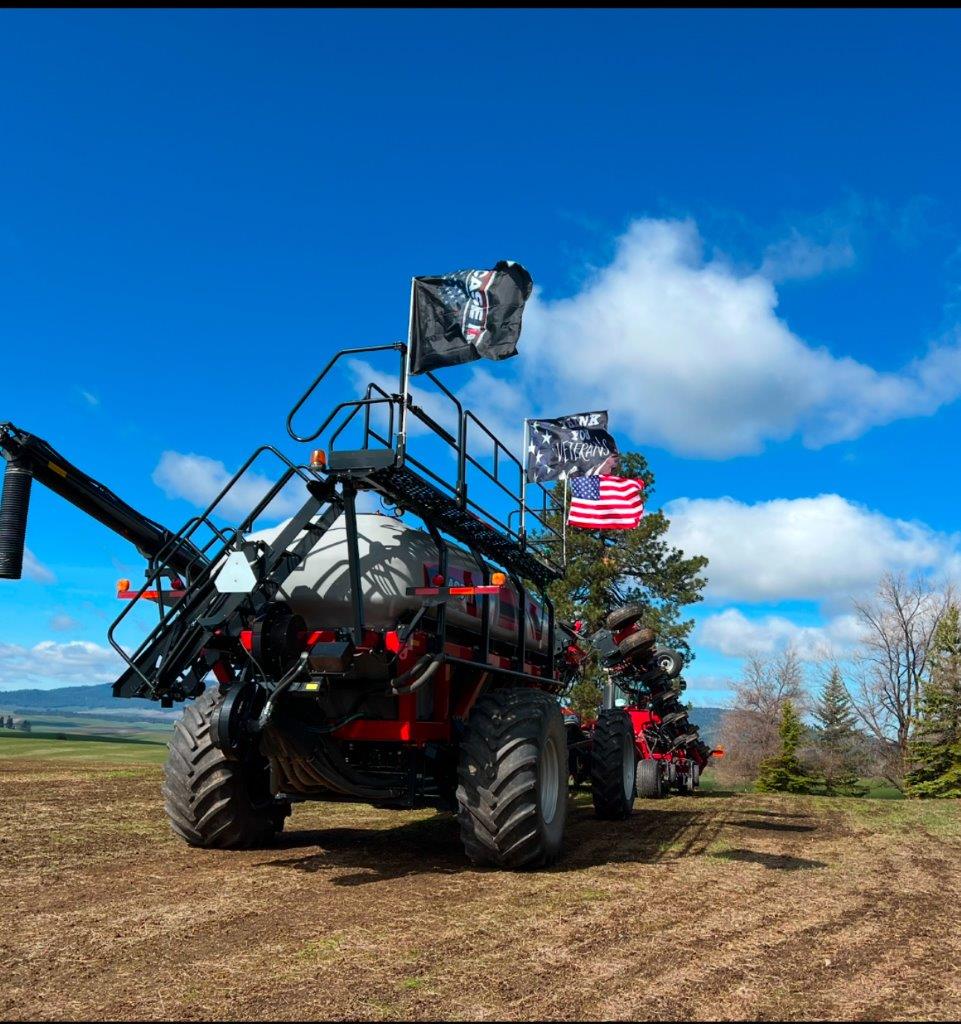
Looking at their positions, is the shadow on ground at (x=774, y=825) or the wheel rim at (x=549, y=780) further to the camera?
the shadow on ground at (x=774, y=825)

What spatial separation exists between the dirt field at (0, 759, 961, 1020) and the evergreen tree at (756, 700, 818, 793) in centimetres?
2946

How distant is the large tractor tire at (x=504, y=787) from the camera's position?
7.70m

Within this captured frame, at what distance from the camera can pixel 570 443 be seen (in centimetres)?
1816

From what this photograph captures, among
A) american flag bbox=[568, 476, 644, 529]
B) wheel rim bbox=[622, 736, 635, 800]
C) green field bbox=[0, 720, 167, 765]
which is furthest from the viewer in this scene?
green field bbox=[0, 720, 167, 765]

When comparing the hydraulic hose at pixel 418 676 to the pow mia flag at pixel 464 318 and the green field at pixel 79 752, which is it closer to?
the pow mia flag at pixel 464 318

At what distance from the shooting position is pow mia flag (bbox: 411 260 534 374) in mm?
8617

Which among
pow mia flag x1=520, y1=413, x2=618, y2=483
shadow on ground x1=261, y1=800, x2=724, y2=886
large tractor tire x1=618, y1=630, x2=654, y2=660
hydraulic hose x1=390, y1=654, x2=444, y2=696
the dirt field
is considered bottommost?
shadow on ground x1=261, y1=800, x2=724, y2=886

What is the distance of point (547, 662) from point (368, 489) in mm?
5208

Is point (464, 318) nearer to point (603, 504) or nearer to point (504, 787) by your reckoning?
point (504, 787)

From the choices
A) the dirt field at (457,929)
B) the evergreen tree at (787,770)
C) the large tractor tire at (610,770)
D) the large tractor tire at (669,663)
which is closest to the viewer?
the dirt field at (457,929)

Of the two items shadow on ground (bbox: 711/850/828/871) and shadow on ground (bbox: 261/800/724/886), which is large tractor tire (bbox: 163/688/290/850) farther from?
shadow on ground (bbox: 711/850/828/871)

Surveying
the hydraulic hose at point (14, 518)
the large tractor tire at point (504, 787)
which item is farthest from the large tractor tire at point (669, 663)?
the hydraulic hose at point (14, 518)

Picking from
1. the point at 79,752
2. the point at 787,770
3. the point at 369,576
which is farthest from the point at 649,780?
the point at 79,752

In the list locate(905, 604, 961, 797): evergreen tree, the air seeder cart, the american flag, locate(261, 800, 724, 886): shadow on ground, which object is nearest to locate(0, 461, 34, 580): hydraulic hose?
the air seeder cart
